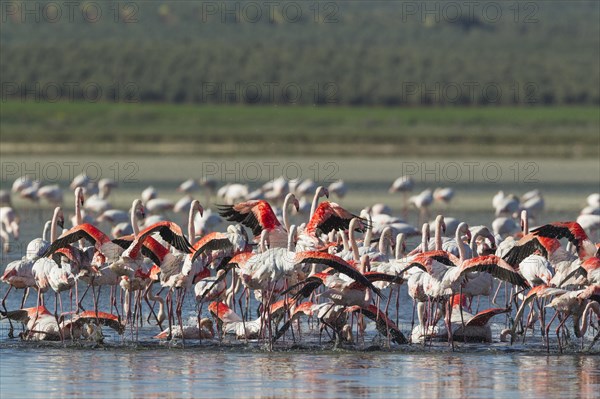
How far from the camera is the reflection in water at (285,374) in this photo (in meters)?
9.41

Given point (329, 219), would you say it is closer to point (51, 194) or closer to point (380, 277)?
point (380, 277)

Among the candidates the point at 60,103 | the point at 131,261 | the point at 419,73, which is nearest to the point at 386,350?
the point at 131,261

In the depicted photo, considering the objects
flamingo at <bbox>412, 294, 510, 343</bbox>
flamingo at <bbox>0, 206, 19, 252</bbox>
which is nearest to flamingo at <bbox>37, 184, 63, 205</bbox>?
flamingo at <bbox>0, 206, 19, 252</bbox>

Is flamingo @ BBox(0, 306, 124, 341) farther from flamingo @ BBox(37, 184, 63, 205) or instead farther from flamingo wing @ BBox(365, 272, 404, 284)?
flamingo @ BBox(37, 184, 63, 205)

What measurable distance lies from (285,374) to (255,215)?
3.08 meters

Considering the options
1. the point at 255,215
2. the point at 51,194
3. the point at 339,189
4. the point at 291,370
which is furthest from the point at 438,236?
the point at 51,194

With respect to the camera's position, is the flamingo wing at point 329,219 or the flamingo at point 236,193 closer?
the flamingo wing at point 329,219

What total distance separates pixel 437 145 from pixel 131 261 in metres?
32.8

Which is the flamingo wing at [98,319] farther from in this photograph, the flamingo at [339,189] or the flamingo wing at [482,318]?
the flamingo at [339,189]

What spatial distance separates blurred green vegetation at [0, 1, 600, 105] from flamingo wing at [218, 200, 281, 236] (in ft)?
144

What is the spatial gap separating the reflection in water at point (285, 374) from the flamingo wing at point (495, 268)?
23.5 inches

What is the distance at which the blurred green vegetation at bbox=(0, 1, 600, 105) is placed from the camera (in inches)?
2699

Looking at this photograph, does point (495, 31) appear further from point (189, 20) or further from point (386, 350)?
point (386, 350)

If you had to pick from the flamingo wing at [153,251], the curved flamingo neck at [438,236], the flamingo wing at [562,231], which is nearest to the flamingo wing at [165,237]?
the flamingo wing at [153,251]
